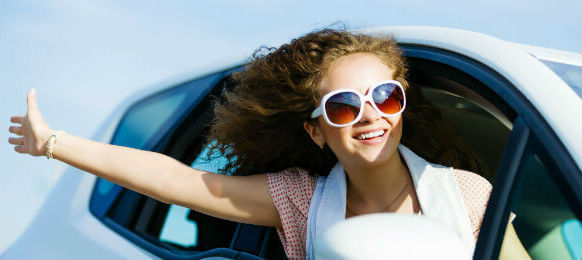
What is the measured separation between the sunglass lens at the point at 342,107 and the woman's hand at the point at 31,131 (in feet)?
3.03

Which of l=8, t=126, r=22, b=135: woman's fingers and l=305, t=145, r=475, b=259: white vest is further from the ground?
l=305, t=145, r=475, b=259: white vest

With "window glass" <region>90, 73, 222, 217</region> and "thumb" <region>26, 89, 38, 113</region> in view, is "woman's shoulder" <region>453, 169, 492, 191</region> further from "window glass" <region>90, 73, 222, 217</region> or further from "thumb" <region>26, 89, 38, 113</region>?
"thumb" <region>26, 89, 38, 113</region>

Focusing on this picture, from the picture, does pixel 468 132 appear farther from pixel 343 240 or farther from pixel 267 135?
pixel 343 240

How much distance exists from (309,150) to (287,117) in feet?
0.45

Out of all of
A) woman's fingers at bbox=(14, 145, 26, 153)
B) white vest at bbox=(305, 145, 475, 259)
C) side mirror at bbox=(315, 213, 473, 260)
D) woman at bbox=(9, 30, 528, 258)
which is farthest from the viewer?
woman's fingers at bbox=(14, 145, 26, 153)

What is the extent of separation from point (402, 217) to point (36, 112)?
1.42 m

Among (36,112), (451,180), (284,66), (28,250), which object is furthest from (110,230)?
(451,180)

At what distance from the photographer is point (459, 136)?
7.75 feet

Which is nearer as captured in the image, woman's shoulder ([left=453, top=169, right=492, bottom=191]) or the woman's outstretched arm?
woman's shoulder ([left=453, top=169, right=492, bottom=191])

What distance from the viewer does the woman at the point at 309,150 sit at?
5.91 ft

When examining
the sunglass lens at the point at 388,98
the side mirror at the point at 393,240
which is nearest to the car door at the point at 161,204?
the sunglass lens at the point at 388,98

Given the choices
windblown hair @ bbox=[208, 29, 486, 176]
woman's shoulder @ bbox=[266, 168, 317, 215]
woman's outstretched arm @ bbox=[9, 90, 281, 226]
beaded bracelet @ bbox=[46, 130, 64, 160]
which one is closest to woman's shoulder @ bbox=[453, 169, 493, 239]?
windblown hair @ bbox=[208, 29, 486, 176]

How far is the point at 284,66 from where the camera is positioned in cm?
213

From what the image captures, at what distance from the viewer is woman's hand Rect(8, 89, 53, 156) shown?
2.07m
